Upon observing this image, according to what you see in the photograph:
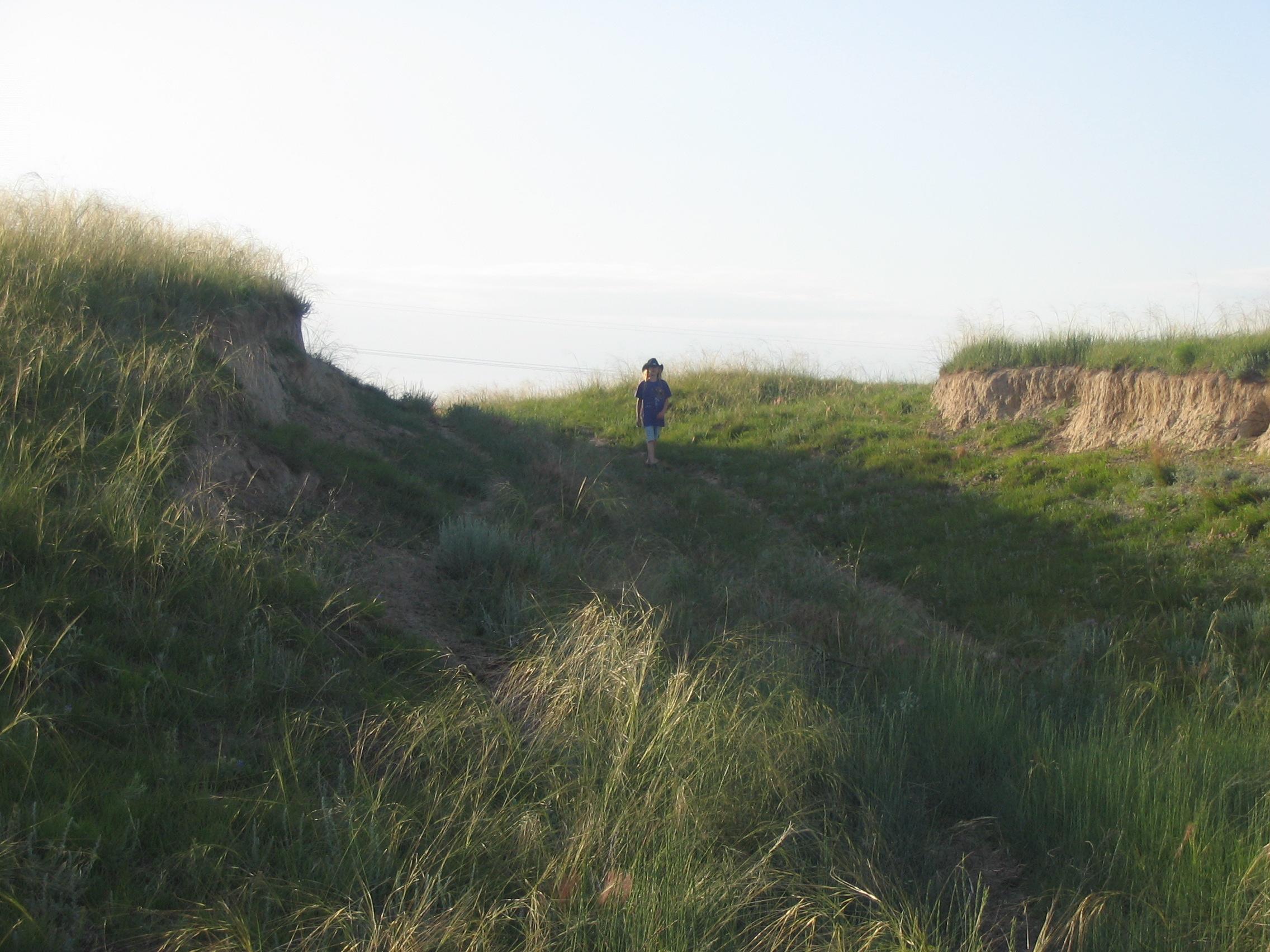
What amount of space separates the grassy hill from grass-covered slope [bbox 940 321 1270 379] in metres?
2.89

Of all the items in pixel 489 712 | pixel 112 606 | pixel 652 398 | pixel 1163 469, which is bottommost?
pixel 489 712

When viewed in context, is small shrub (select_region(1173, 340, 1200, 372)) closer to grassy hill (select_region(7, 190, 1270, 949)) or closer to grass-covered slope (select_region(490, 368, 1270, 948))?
grass-covered slope (select_region(490, 368, 1270, 948))

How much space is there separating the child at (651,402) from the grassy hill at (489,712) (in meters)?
7.32

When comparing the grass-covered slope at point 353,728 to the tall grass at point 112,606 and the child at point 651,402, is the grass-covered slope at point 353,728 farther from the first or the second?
the child at point 651,402

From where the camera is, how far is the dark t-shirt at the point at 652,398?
667 inches

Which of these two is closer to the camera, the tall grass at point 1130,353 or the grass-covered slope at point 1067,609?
the grass-covered slope at point 1067,609

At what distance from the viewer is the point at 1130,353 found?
1366 centimetres

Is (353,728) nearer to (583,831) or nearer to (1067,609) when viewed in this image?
(583,831)

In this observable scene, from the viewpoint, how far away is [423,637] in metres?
5.89

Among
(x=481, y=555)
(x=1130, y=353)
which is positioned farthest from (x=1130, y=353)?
(x=481, y=555)

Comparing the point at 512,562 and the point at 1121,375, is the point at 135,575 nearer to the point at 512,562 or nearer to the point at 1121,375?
the point at 512,562

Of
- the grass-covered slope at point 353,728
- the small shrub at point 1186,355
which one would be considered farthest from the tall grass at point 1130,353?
the grass-covered slope at point 353,728

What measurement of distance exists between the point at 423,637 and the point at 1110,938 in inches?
157

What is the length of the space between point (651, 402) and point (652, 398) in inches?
3.0
